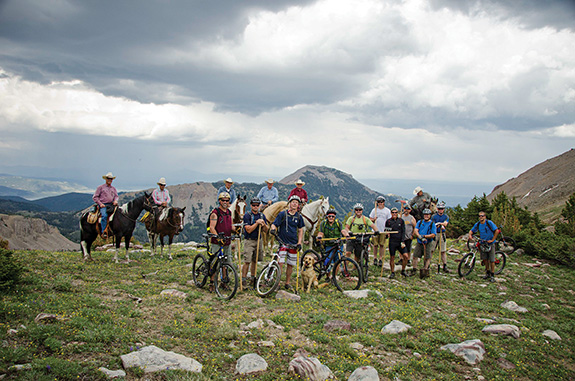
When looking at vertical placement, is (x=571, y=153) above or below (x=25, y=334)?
above

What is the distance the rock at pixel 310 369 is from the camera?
5348mm

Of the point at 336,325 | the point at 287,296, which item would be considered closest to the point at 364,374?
the point at 336,325

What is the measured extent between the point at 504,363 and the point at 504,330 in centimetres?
165

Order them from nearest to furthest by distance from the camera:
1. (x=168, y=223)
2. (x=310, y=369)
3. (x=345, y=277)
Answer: (x=310, y=369) < (x=345, y=277) < (x=168, y=223)

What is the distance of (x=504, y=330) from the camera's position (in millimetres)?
7938

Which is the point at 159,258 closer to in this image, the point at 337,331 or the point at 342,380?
the point at 337,331

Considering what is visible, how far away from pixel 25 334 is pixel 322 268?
8030 mm

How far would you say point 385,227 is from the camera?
12.5 m

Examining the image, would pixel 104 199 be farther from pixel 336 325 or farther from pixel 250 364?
pixel 336 325

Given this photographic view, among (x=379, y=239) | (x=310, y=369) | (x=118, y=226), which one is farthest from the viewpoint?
(x=379, y=239)

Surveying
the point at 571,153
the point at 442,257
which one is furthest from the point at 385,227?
the point at 571,153

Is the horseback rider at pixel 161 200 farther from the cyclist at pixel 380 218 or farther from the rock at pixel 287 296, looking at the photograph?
the cyclist at pixel 380 218

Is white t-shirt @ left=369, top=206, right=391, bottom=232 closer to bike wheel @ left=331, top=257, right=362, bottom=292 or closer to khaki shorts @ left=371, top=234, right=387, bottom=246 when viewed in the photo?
khaki shorts @ left=371, top=234, right=387, bottom=246

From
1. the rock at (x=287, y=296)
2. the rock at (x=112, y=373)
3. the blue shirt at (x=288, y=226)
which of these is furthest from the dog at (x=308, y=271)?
the rock at (x=112, y=373)
